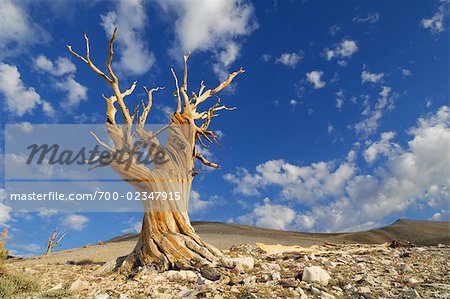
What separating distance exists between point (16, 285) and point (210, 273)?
13.7ft

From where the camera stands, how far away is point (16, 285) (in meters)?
7.61

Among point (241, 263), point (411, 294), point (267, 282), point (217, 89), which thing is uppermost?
point (217, 89)

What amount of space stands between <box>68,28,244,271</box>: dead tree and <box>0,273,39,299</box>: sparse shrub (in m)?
2.69

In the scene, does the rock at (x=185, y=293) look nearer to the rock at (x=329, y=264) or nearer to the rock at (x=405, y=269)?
the rock at (x=329, y=264)

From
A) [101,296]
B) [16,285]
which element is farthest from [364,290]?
[16,285]

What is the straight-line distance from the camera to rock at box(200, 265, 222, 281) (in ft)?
25.7

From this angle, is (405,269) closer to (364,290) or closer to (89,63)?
(364,290)

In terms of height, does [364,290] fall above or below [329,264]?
below

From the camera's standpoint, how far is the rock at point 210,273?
783 centimetres

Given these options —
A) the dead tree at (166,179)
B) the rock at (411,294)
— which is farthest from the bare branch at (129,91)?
the rock at (411,294)

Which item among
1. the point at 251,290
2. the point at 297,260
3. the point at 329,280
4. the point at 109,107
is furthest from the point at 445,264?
the point at 109,107

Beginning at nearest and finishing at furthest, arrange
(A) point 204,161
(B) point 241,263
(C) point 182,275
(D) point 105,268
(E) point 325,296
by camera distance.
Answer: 1. (E) point 325,296
2. (C) point 182,275
3. (B) point 241,263
4. (D) point 105,268
5. (A) point 204,161

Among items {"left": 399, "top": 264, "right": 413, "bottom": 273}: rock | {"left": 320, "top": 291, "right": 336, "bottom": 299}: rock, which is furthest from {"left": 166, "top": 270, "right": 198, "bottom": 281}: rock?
{"left": 399, "top": 264, "right": 413, "bottom": 273}: rock

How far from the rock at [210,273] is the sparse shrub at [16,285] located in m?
3.65
